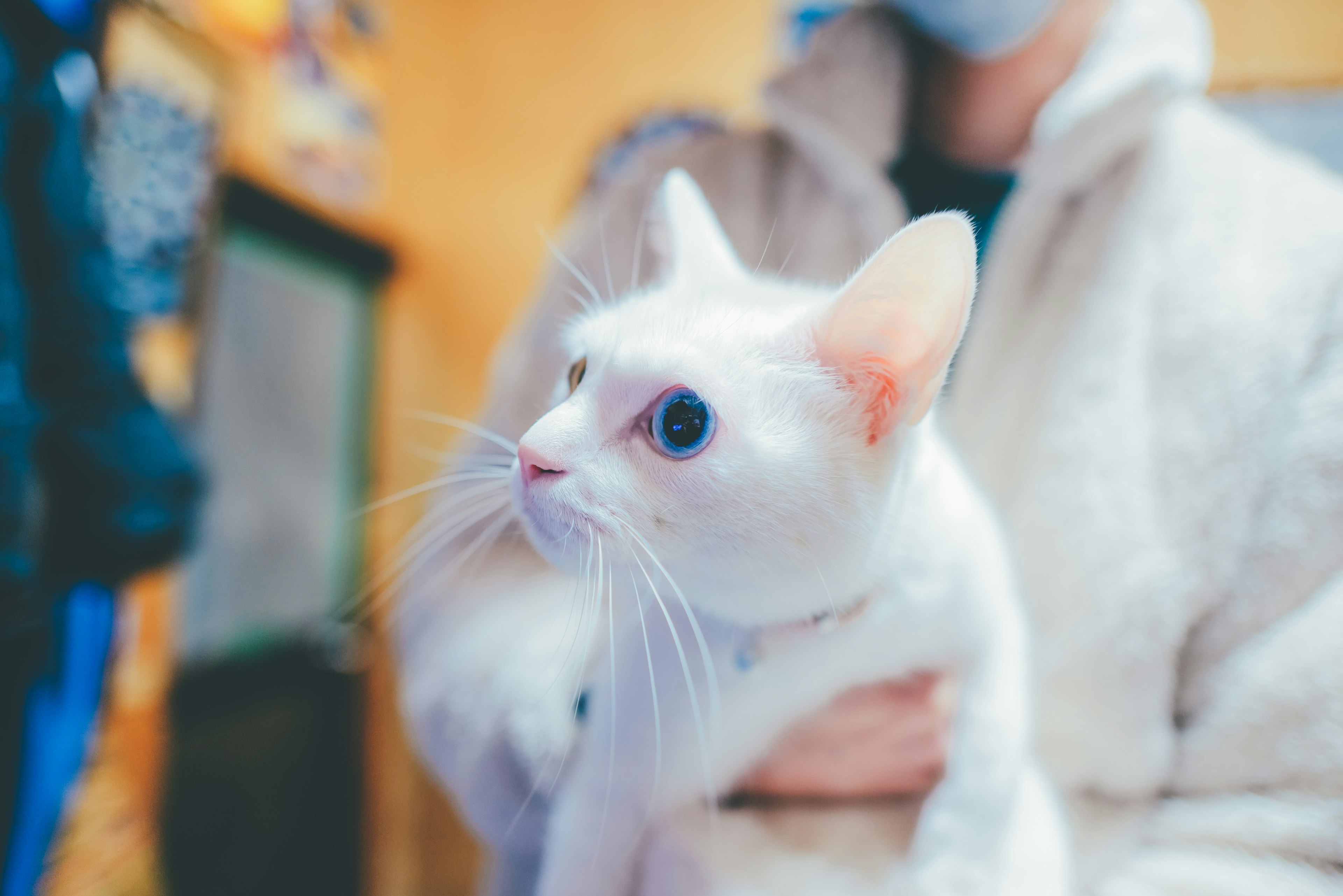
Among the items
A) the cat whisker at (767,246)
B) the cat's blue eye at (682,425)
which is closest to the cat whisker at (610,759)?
the cat's blue eye at (682,425)

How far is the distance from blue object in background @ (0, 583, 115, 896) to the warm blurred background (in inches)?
10.1

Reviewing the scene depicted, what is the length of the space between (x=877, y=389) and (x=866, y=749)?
0.27m

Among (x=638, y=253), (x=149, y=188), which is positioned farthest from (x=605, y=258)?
(x=149, y=188)

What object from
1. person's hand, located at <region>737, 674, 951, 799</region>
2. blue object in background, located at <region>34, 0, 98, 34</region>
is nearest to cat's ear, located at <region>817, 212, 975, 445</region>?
person's hand, located at <region>737, 674, 951, 799</region>

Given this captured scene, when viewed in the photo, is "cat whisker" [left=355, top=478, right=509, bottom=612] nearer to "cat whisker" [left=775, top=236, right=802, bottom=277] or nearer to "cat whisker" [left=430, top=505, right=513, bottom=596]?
"cat whisker" [left=430, top=505, right=513, bottom=596]

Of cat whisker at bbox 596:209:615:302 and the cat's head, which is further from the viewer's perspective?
cat whisker at bbox 596:209:615:302

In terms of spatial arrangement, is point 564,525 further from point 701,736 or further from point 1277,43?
point 1277,43

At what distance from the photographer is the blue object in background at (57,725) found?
1.65 feet

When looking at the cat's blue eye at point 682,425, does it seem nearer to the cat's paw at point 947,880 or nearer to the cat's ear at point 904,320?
the cat's ear at point 904,320

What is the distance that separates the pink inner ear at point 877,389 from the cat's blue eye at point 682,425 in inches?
2.9

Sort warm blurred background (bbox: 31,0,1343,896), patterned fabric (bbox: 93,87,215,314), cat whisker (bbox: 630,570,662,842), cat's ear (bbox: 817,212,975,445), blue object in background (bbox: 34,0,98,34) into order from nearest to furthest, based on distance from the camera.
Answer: cat's ear (bbox: 817,212,975,445) → cat whisker (bbox: 630,570,662,842) → blue object in background (bbox: 34,0,98,34) → patterned fabric (bbox: 93,87,215,314) → warm blurred background (bbox: 31,0,1343,896)

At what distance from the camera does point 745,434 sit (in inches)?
11.2

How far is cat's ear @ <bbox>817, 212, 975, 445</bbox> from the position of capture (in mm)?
241

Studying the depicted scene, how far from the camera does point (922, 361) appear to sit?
0.27 metres
